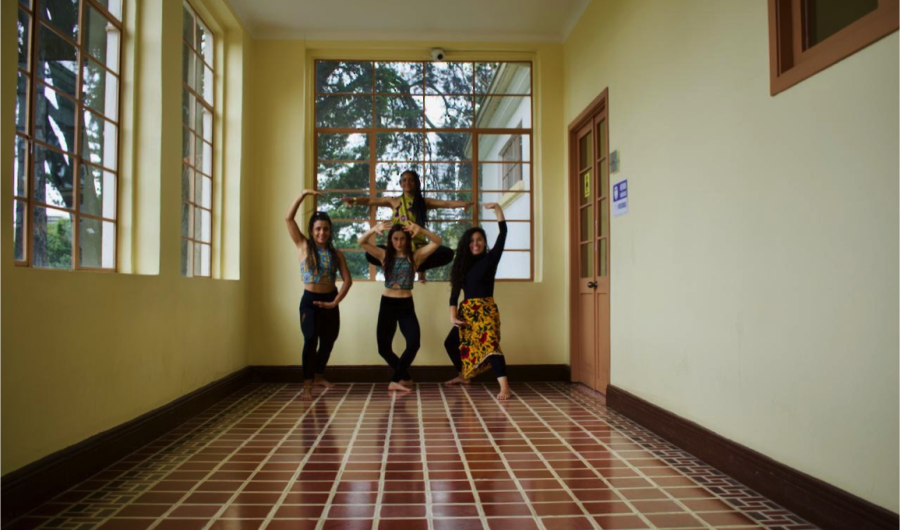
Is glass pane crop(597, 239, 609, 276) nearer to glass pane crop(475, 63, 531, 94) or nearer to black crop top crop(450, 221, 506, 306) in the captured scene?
black crop top crop(450, 221, 506, 306)

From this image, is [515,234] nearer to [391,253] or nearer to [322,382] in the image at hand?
[391,253]

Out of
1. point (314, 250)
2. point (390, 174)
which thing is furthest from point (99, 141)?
point (390, 174)

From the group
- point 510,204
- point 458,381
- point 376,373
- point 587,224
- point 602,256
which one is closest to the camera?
point 602,256

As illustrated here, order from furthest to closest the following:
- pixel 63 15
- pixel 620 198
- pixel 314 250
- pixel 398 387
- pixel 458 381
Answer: pixel 458 381 < pixel 398 387 < pixel 314 250 < pixel 620 198 < pixel 63 15

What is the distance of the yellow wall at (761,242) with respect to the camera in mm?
2080

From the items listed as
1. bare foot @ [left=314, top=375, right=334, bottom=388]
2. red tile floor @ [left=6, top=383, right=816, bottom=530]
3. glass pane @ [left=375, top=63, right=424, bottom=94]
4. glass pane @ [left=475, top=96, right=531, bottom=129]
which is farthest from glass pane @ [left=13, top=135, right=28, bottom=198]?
glass pane @ [left=475, top=96, right=531, bottom=129]

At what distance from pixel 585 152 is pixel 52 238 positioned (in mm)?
4197

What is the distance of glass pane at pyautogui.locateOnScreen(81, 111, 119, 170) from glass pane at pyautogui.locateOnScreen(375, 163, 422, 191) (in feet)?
9.36

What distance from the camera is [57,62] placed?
10.2 feet

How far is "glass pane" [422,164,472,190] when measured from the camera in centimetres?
633

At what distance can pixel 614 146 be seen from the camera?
15.4ft

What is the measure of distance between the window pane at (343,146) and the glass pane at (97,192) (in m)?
2.75

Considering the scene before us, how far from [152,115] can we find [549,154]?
3604mm

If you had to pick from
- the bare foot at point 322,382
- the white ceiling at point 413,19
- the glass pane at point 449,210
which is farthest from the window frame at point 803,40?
the bare foot at point 322,382
